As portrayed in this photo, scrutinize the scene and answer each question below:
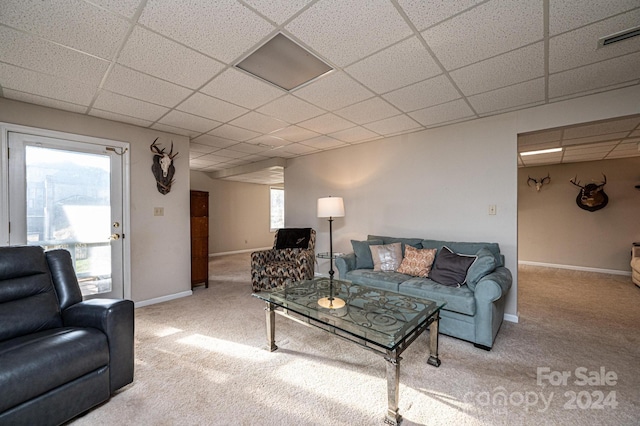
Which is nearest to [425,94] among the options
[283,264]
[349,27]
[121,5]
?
[349,27]

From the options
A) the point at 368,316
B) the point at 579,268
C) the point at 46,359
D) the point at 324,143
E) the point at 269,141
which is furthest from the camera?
the point at 579,268

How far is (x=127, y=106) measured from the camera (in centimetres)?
286

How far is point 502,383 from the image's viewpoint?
1865 millimetres

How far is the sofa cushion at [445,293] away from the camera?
7.87 ft

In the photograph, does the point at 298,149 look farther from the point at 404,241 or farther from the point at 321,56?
the point at 321,56

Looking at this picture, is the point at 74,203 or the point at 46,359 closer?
the point at 46,359

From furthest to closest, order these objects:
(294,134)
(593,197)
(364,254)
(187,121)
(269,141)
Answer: (593,197), (269,141), (294,134), (364,254), (187,121)

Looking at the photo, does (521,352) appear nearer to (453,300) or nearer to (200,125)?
(453,300)

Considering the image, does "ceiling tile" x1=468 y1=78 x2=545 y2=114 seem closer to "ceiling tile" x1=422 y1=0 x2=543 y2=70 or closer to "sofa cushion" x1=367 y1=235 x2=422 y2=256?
"ceiling tile" x1=422 y1=0 x2=543 y2=70

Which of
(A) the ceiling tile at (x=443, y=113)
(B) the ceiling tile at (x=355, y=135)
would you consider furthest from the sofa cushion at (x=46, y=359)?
(A) the ceiling tile at (x=443, y=113)

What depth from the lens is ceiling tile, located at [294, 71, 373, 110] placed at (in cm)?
233

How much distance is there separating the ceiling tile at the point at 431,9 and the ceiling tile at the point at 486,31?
6 cm

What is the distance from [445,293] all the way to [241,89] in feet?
8.97

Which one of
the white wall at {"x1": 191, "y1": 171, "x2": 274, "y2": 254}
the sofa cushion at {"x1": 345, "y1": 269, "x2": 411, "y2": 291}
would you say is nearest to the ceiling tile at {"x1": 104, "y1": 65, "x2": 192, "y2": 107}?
the sofa cushion at {"x1": 345, "y1": 269, "x2": 411, "y2": 291}
